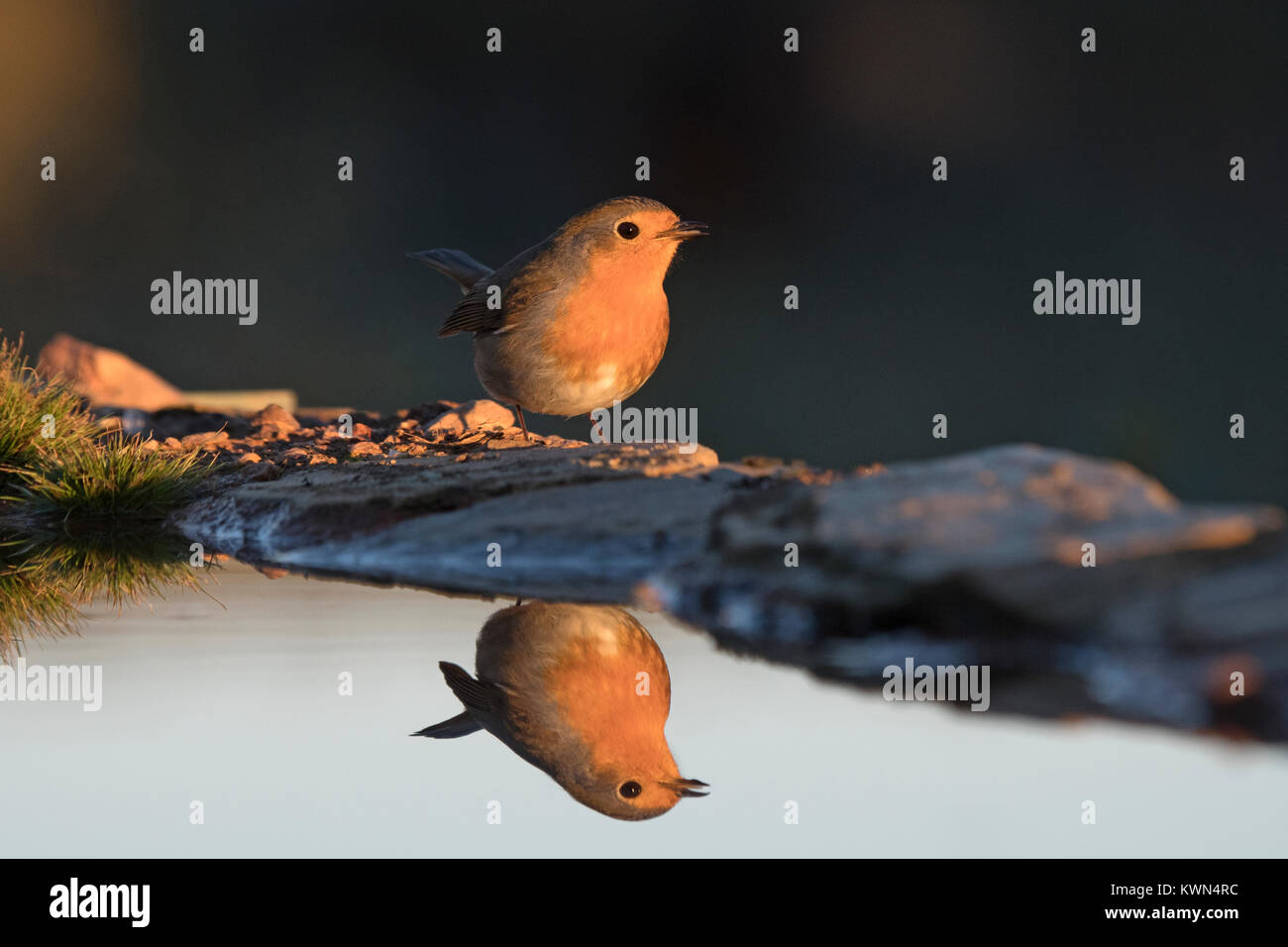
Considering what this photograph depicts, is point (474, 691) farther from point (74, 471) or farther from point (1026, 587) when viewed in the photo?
point (74, 471)

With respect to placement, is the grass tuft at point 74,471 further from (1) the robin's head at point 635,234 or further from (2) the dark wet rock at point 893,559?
(1) the robin's head at point 635,234

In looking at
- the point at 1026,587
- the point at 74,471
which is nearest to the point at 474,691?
the point at 1026,587

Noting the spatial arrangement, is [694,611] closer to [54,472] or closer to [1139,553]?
[1139,553]

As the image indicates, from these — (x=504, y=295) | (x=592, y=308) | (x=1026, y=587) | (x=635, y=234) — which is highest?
(x=635, y=234)

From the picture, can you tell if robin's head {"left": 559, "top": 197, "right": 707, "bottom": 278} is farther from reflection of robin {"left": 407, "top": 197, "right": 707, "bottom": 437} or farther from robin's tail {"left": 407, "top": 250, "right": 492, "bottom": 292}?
robin's tail {"left": 407, "top": 250, "right": 492, "bottom": 292}

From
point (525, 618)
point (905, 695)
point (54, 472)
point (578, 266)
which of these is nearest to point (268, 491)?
point (54, 472)

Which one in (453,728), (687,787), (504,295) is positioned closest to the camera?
(687,787)
